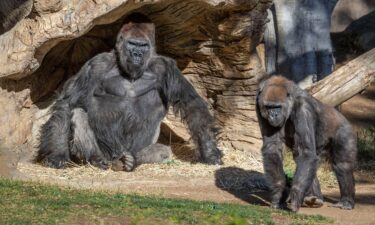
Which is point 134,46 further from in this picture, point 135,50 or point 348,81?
point 348,81

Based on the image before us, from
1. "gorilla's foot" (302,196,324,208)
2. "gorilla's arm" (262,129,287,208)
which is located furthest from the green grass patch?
"gorilla's foot" (302,196,324,208)

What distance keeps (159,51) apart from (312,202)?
432 centimetres

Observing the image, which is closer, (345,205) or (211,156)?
(345,205)

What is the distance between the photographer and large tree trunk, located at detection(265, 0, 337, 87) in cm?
1196

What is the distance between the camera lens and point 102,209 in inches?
267

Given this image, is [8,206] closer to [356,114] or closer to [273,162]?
[273,162]

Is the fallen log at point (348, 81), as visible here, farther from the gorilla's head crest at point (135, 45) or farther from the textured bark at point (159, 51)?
the gorilla's head crest at point (135, 45)

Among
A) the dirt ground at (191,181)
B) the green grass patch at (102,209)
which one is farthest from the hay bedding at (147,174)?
the green grass patch at (102,209)

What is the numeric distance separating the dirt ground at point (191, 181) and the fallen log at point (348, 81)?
0.99 m

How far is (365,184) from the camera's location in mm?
10078

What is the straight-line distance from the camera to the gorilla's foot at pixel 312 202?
7.80m

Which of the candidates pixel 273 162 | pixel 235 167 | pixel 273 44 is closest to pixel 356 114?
pixel 273 44

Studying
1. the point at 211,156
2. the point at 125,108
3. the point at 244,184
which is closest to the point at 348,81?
the point at 244,184

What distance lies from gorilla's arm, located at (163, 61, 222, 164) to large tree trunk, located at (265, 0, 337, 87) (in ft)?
6.34
